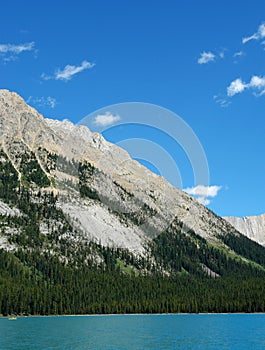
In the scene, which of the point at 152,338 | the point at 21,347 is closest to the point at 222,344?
the point at 152,338

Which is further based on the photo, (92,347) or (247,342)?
(247,342)

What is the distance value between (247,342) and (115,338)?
33.0 m

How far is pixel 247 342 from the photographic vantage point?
112 metres

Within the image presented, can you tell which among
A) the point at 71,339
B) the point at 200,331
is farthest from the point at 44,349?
the point at 200,331

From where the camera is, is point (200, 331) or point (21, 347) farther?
point (200, 331)

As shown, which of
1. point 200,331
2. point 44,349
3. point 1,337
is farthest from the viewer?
point 200,331

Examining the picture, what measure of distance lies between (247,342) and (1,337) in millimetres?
62687

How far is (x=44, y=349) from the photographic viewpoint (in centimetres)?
9456

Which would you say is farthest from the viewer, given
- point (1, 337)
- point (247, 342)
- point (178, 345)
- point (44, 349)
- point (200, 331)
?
point (200, 331)

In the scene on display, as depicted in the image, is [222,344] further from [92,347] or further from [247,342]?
[92,347]

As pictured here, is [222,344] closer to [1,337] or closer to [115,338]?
[115,338]

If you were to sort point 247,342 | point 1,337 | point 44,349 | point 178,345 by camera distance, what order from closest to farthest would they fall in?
point 44,349 < point 178,345 < point 247,342 < point 1,337

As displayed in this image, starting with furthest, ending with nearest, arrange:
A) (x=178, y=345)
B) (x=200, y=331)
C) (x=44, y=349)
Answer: (x=200, y=331) < (x=178, y=345) < (x=44, y=349)

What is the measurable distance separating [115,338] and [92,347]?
20.4m
